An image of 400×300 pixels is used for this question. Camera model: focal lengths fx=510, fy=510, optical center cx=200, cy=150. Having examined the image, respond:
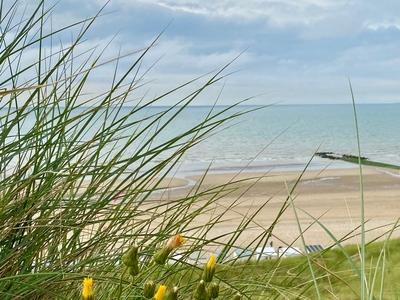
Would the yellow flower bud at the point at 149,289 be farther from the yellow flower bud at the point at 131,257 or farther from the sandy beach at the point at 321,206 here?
the sandy beach at the point at 321,206

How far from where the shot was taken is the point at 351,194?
46.4ft

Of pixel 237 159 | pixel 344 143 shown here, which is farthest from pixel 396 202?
pixel 344 143

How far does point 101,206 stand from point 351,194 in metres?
13.9

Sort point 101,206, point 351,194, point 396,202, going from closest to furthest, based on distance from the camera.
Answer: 1. point 101,206
2. point 396,202
3. point 351,194

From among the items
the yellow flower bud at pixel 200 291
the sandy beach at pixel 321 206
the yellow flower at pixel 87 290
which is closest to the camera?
the yellow flower at pixel 87 290

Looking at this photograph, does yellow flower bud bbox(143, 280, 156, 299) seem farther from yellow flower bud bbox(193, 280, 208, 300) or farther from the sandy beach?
the sandy beach

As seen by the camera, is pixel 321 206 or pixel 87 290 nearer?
pixel 87 290

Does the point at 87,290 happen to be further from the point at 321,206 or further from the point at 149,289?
the point at 321,206

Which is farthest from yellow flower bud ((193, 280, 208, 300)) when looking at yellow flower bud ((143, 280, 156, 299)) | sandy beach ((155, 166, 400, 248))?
sandy beach ((155, 166, 400, 248))

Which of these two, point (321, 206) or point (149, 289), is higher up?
point (149, 289)

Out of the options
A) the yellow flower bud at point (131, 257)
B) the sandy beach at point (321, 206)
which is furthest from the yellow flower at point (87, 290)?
the sandy beach at point (321, 206)

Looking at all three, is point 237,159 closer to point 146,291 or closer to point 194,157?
point 194,157

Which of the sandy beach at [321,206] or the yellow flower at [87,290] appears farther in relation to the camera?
the sandy beach at [321,206]

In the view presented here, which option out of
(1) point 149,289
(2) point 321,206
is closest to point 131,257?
(1) point 149,289
